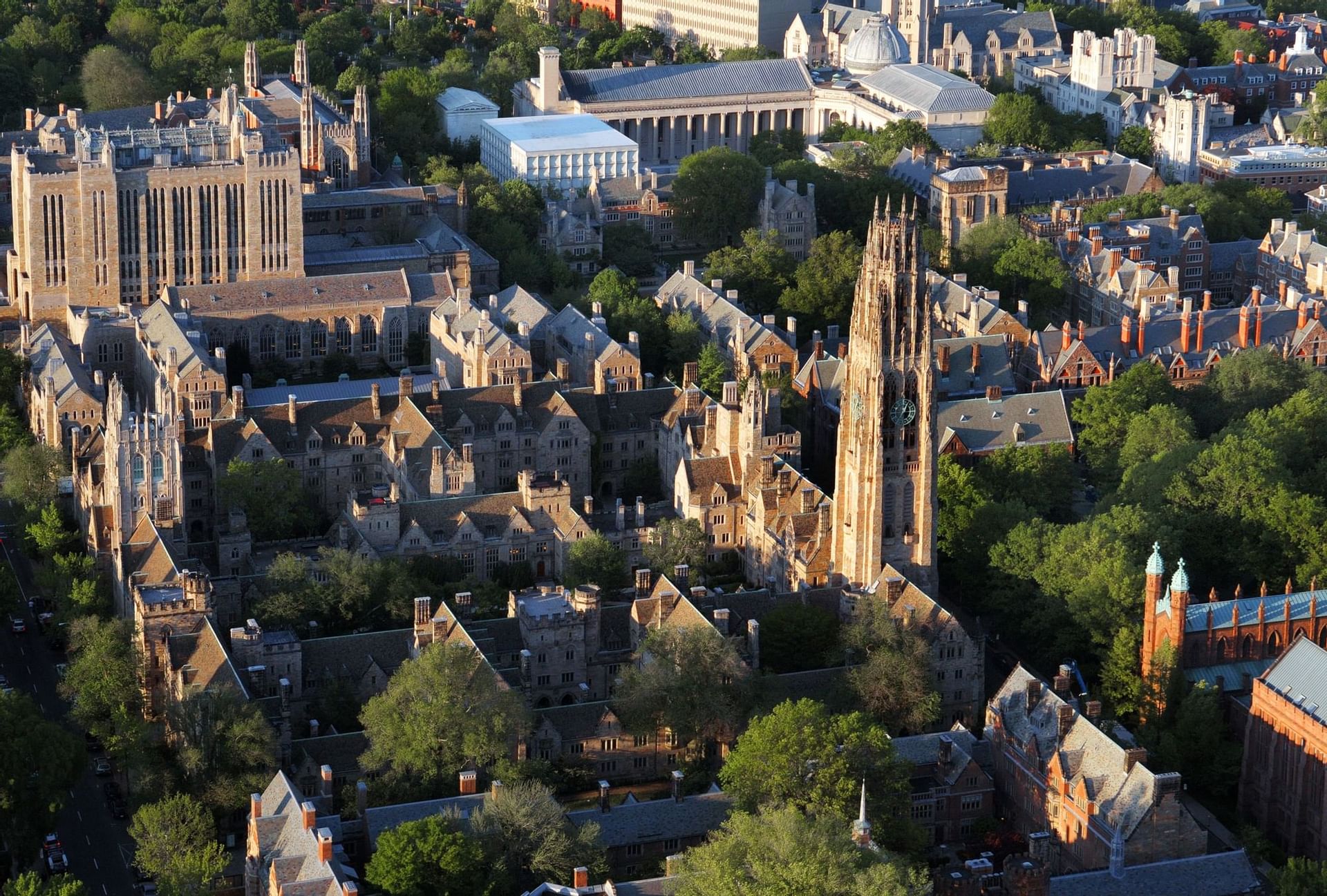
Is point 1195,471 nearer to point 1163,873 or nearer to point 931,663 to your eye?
point 931,663

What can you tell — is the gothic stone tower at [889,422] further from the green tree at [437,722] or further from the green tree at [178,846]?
the green tree at [178,846]

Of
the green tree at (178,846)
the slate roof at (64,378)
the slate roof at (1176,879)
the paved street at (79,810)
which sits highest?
the slate roof at (64,378)

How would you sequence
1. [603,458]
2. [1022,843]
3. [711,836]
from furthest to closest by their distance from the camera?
1. [603,458]
2. [1022,843]
3. [711,836]

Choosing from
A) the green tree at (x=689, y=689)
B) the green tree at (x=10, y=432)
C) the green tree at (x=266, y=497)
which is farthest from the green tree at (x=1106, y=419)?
the green tree at (x=10, y=432)

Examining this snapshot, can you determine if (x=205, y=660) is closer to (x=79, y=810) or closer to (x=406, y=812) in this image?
(x=79, y=810)

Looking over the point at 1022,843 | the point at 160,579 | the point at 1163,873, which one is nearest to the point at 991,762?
the point at 1022,843

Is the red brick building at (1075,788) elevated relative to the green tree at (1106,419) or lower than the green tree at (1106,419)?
lower

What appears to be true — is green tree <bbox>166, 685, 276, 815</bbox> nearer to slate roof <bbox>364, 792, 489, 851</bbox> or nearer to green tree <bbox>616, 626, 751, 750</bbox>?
slate roof <bbox>364, 792, 489, 851</bbox>
